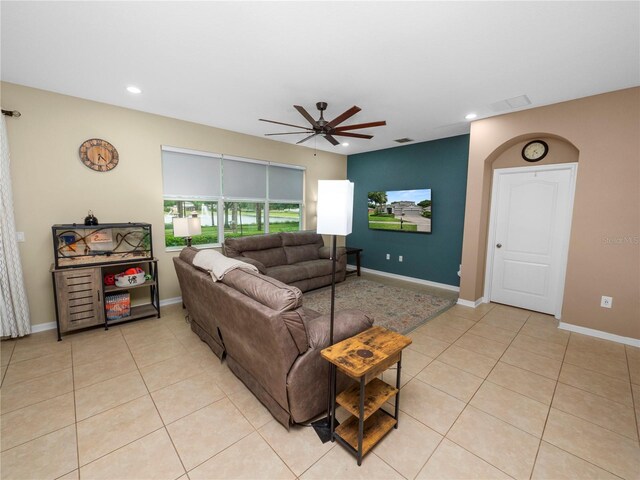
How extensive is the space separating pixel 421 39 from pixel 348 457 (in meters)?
2.97

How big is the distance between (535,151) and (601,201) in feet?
3.45

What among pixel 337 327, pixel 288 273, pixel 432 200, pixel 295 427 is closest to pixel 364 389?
pixel 337 327

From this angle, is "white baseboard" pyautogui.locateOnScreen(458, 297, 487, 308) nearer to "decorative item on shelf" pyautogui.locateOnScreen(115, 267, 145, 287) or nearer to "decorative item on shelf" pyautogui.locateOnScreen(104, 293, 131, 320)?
"decorative item on shelf" pyautogui.locateOnScreen(115, 267, 145, 287)

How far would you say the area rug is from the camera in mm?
3605

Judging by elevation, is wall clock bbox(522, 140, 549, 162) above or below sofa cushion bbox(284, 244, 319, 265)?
above

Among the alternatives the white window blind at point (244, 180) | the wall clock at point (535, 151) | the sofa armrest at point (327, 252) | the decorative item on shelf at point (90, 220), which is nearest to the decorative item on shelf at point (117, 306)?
the decorative item on shelf at point (90, 220)

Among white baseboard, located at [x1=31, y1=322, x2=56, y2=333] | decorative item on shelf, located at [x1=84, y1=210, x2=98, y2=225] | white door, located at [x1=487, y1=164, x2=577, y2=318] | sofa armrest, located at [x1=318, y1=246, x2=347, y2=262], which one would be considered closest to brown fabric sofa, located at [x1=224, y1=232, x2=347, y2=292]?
sofa armrest, located at [x1=318, y1=246, x2=347, y2=262]

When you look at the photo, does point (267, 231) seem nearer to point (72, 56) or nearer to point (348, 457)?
point (72, 56)

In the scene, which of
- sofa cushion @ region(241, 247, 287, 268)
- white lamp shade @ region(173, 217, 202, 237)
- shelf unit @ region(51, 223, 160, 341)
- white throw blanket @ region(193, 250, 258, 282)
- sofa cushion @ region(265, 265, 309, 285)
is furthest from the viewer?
sofa cushion @ region(241, 247, 287, 268)

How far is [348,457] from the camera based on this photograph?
5.41ft

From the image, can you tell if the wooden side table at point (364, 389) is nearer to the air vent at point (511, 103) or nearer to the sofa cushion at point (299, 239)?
the air vent at point (511, 103)

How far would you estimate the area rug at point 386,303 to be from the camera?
3.61 m

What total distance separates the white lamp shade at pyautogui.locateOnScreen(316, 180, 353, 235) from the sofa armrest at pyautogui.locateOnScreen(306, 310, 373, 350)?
0.65 metres

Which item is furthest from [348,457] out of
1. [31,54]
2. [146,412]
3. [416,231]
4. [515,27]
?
[416,231]
